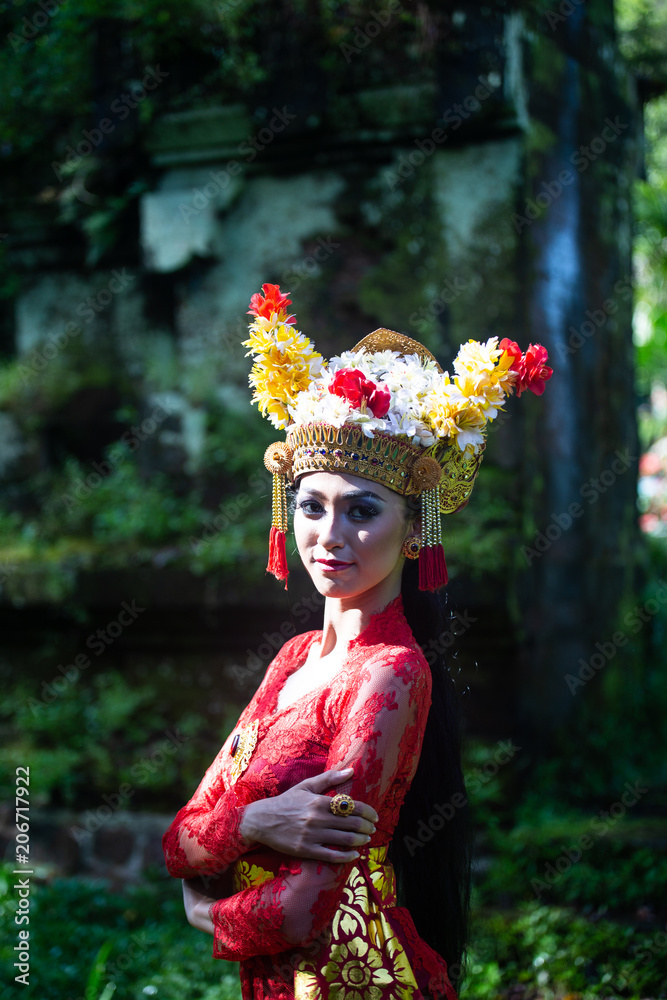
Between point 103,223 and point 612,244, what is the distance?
137 inches

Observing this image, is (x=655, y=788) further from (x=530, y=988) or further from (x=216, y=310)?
(x=216, y=310)

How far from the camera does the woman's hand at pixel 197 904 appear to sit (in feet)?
7.14

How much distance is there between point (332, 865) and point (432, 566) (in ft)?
2.47

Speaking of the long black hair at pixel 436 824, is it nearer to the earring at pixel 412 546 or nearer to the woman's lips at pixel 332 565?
the earring at pixel 412 546
